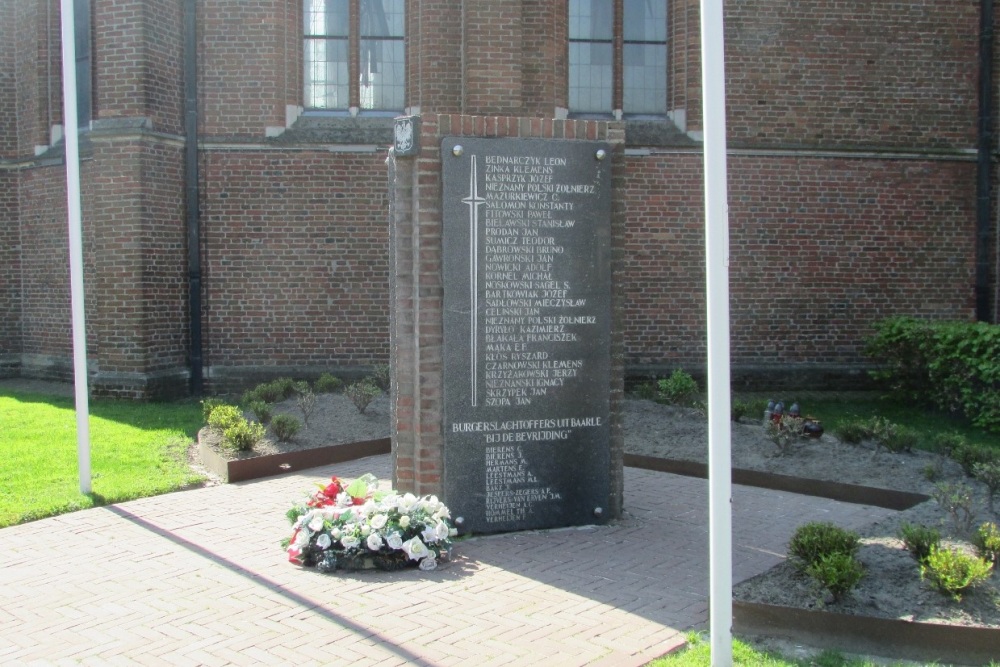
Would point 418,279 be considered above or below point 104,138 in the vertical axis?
below

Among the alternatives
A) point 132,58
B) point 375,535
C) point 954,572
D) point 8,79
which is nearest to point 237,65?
point 132,58

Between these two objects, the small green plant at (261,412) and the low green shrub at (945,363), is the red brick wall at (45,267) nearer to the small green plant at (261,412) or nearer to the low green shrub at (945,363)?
the small green plant at (261,412)

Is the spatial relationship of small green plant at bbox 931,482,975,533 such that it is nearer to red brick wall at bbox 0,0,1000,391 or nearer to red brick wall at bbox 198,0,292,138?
red brick wall at bbox 0,0,1000,391

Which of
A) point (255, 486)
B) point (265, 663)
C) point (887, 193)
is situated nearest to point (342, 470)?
point (255, 486)

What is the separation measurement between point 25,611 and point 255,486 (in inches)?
127

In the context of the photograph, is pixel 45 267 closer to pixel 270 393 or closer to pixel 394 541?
pixel 270 393

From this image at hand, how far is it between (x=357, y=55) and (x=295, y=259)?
10.3 ft

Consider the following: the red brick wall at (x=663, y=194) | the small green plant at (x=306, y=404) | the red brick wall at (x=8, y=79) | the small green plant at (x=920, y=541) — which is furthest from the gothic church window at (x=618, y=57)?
the small green plant at (x=920, y=541)

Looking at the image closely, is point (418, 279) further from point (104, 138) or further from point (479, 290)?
point (104, 138)

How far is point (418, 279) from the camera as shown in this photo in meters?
6.47

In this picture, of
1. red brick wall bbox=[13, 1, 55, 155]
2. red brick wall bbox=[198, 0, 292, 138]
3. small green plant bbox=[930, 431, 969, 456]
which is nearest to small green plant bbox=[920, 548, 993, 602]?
small green plant bbox=[930, 431, 969, 456]

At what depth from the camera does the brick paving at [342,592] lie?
15.1 ft

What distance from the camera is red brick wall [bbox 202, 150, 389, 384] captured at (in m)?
13.4

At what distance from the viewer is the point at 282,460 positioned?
8.90 metres
